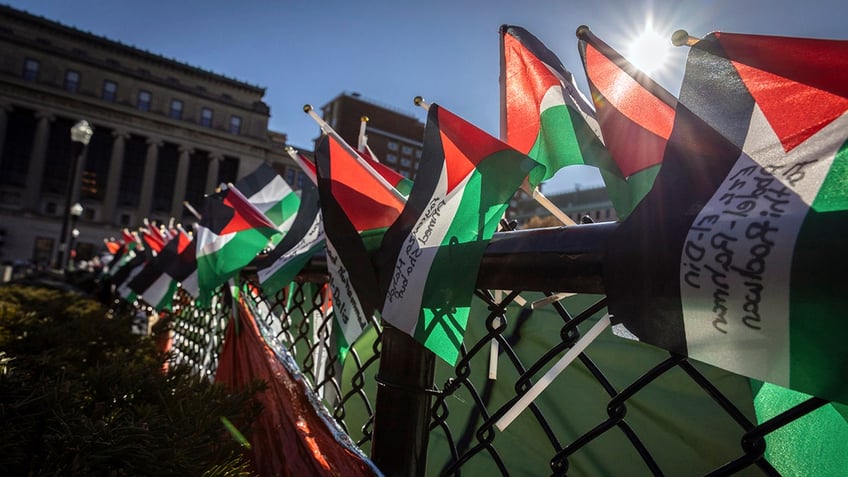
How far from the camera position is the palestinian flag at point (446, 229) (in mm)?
1065

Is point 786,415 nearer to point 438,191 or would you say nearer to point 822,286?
point 822,286

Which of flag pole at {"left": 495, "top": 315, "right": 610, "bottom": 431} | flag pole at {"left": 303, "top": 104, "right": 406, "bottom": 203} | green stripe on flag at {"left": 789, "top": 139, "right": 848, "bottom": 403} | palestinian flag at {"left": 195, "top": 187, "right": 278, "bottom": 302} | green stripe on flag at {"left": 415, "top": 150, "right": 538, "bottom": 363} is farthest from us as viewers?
palestinian flag at {"left": 195, "top": 187, "right": 278, "bottom": 302}

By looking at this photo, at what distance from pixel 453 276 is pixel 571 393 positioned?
1.17 metres

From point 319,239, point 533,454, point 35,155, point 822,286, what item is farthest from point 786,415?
point 35,155

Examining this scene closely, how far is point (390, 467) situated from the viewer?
112cm

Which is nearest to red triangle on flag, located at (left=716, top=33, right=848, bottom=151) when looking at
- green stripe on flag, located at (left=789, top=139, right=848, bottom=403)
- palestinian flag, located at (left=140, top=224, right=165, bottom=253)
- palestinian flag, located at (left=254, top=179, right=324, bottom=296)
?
green stripe on flag, located at (left=789, top=139, right=848, bottom=403)

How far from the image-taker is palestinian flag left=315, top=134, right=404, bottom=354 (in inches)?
54.3

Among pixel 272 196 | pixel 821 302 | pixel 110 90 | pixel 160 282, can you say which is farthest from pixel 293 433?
pixel 110 90

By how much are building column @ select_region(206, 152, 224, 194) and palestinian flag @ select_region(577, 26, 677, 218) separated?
55.3 m

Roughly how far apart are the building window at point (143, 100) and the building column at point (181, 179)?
5.10m

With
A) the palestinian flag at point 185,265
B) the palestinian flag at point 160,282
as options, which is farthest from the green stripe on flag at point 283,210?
Result: the palestinian flag at point 160,282

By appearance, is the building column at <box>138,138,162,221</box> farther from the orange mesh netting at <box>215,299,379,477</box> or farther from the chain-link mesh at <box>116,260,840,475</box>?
the orange mesh netting at <box>215,299,379,477</box>

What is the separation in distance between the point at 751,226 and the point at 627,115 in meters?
0.67

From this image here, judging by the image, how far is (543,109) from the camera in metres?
1.75
